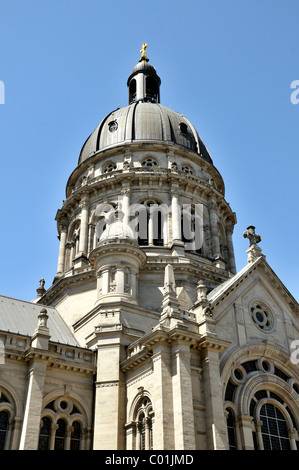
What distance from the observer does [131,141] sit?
49750 millimetres

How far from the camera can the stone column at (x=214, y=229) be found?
4660 cm

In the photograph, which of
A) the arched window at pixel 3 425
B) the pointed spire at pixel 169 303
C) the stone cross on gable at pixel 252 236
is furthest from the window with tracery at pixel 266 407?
the arched window at pixel 3 425

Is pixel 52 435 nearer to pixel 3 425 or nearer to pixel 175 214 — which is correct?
pixel 3 425

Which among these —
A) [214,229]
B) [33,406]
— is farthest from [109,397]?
[214,229]

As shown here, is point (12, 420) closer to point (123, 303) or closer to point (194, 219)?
point (123, 303)

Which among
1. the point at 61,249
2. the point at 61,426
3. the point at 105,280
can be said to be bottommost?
the point at 61,426

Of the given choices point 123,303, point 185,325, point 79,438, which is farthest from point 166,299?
point 79,438

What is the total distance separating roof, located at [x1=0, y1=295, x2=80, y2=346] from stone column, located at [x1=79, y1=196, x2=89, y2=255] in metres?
7.90

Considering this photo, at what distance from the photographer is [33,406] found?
27094mm

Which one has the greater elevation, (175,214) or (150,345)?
(175,214)

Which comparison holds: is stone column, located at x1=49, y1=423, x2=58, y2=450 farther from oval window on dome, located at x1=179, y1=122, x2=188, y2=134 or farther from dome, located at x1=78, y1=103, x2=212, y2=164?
oval window on dome, located at x1=179, y1=122, x2=188, y2=134

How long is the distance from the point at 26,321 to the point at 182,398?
14181 mm

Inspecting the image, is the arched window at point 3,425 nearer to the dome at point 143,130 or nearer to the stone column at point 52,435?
the stone column at point 52,435

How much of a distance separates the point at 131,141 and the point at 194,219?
982cm
